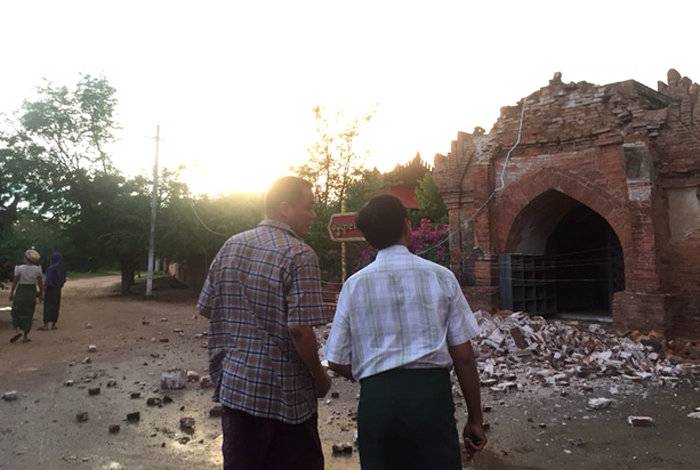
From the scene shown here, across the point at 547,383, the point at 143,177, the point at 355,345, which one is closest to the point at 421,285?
the point at 355,345

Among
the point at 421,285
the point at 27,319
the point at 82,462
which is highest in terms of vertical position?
the point at 421,285

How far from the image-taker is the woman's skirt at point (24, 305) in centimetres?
970

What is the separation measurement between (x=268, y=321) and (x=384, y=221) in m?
0.70

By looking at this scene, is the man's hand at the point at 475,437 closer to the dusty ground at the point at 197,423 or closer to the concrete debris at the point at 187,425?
the dusty ground at the point at 197,423

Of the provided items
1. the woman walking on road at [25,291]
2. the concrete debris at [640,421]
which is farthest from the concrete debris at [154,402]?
the woman walking on road at [25,291]

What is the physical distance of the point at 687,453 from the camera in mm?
4379

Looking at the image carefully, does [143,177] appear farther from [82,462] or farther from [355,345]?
[355,345]

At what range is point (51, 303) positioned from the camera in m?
11.5

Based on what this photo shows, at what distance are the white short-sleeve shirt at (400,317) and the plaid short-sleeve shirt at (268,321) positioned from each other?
171mm

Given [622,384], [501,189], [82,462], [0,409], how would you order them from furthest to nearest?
1. [501,189]
2. [622,384]
3. [0,409]
4. [82,462]

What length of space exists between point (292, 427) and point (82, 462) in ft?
9.58

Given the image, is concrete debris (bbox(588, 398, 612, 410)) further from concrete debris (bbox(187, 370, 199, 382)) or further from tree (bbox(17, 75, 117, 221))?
tree (bbox(17, 75, 117, 221))

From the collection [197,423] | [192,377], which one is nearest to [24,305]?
[192,377]

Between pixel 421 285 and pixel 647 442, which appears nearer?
pixel 421 285
